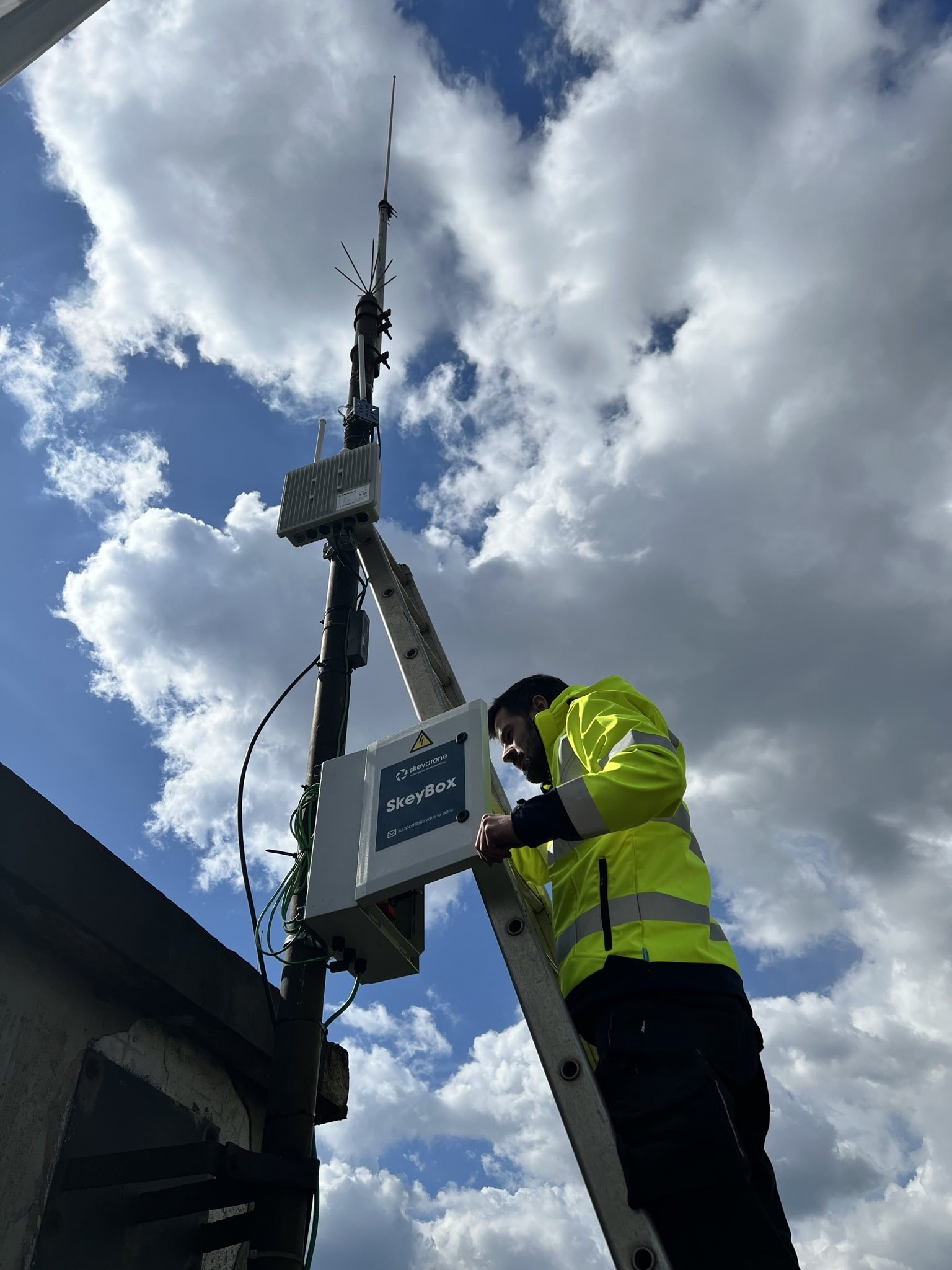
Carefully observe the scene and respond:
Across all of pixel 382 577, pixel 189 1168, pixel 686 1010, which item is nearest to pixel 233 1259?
pixel 189 1168

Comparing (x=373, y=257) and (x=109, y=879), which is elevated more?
(x=373, y=257)

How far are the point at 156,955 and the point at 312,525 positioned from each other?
236 centimetres

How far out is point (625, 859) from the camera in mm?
2914

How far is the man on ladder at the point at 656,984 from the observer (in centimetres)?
231

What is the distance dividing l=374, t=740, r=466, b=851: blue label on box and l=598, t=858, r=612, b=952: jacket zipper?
62 centimetres

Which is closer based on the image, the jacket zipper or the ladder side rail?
the ladder side rail

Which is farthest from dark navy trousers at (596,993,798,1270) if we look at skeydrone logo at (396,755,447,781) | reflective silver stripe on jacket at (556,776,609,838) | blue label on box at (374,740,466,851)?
skeydrone logo at (396,755,447,781)

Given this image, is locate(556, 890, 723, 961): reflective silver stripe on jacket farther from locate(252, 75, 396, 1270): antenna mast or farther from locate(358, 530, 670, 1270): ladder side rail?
locate(252, 75, 396, 1270): antenna mast

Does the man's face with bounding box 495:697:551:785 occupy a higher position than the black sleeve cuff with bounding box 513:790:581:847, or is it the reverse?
the man's face with bounding box 495:697:551:785

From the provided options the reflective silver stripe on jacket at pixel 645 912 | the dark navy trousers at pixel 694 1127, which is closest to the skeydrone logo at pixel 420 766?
the reflective silver stripe on jacket at pixel 645 912

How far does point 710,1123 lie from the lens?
7.60ft

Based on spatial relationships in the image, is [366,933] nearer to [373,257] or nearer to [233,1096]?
[233,1096]

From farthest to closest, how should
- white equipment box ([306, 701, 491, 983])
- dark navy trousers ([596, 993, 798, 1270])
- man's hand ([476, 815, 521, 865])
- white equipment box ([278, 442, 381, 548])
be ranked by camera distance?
white equipment box ([278, 442, 381, 548]) → white equipment box ([306, 701, 491, 983]) → man's hand ([476, 815, 521, 865]) → dark navy trousers ([596, 993, 798, 1270])

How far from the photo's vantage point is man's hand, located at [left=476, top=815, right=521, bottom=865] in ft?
9.80
